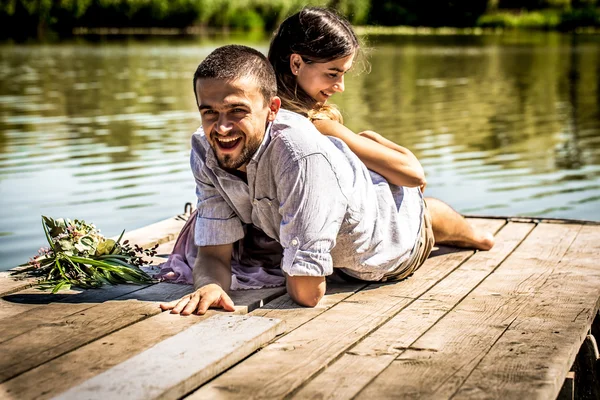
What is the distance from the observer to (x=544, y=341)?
3.01 meters

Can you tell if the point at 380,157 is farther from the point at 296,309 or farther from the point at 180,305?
the point at 180,305

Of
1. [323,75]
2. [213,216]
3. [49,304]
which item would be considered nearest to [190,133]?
[323,75]

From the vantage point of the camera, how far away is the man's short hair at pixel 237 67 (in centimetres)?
321

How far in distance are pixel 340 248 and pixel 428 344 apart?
2.48ft

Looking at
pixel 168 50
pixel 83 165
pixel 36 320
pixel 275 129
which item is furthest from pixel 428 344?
pixel 168 50

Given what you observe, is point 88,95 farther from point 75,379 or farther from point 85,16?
point 85,16

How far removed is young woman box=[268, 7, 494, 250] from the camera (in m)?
3.73

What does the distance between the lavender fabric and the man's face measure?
2.02 ft

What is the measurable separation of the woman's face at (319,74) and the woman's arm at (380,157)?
0.49ft

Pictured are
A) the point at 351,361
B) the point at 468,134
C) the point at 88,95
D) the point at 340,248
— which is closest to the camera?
the point at 351,361

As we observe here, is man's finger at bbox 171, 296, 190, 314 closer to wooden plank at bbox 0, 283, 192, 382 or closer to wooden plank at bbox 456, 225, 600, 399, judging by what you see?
wooden plank at bbox 0, 283, 192, 382

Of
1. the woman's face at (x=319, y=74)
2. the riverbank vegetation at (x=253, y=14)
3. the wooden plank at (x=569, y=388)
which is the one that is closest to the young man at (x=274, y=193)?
the woman's face at (x=319, y=74)

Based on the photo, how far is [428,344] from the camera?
2.97 metres

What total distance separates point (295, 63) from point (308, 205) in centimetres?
83
